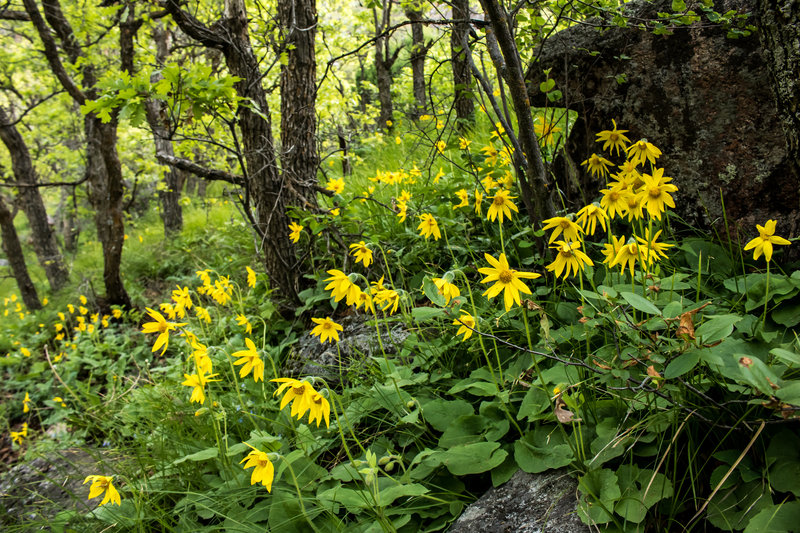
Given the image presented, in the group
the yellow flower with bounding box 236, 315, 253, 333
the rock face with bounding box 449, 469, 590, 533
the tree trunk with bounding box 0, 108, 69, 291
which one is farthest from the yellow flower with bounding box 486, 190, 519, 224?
the tree trunk with bounding box 0, 108, 69, 291

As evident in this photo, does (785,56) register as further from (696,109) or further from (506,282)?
(506,282)

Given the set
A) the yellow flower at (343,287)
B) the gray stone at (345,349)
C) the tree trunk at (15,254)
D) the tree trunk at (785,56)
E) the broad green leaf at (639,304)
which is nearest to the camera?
the broad green leaf at (639,304)

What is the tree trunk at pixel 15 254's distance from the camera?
665 cm

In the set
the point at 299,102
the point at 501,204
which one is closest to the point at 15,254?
the point at 299,102

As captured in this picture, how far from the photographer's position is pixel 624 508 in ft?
3.54

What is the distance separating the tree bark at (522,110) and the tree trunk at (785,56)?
2.46ft

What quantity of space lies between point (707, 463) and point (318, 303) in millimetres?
2419

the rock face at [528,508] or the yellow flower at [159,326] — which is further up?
the yellow flower at [159,326]

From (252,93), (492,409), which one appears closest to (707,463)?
(492,409)

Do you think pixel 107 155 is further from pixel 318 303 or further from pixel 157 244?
pixel 318 303

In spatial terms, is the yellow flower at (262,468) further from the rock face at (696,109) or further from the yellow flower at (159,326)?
the rock face at (696,109)

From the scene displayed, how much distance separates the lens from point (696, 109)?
6.75ft

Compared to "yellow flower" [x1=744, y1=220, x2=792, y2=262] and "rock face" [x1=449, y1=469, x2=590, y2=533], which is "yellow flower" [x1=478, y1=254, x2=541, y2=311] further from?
"yellow flower" [x1=744, y1=220, x2=792, y2=262]

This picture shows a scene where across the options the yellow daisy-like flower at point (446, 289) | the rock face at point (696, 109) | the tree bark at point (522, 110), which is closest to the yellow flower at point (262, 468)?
the yellow daisy-like flower at point (446, 289)
